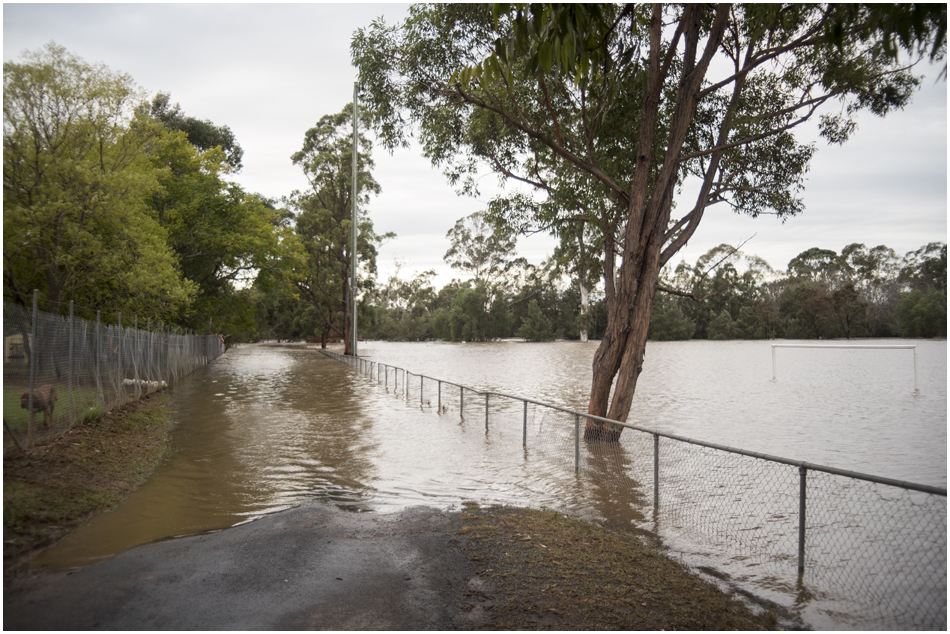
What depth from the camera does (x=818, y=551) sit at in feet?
20.8

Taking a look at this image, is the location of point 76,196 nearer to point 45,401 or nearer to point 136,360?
point 45,401

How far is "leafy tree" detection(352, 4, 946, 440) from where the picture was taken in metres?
11.2

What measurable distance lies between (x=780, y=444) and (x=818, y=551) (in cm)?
824

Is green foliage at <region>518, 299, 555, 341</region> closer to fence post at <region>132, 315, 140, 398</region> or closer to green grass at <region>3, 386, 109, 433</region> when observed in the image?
fence post at <region>132, 315, 140, 398</region>

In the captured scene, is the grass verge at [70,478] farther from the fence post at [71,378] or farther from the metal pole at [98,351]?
the metal pole at [98,351]

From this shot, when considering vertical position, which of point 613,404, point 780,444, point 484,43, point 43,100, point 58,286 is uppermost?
point 484,43

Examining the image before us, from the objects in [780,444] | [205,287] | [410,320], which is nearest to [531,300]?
[410,320]

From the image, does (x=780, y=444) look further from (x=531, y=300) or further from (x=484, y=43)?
(x=531, y=300)

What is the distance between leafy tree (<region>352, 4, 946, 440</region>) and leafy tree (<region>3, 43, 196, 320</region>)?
5252 millimetres

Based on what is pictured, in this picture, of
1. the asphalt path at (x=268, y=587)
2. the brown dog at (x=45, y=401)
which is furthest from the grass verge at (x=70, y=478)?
the asphalt path at (x=268, y=587)

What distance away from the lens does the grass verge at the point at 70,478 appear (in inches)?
210

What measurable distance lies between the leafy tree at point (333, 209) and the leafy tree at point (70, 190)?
115 feet

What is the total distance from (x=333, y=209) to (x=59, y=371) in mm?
46334

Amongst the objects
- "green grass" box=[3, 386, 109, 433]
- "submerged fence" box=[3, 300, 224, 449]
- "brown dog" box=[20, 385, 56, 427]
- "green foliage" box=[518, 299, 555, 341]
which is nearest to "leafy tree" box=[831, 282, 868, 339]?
"green foliage" box=[518, 299, 555, 341]
